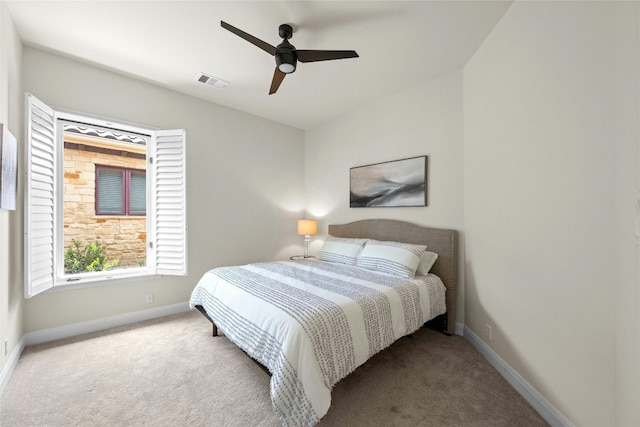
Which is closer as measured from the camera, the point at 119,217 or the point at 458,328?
the point at 458,328

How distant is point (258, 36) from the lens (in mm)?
2262

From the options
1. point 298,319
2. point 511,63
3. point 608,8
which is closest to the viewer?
point 608,8

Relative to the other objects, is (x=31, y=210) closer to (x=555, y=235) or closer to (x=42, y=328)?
(x=42, y=328)

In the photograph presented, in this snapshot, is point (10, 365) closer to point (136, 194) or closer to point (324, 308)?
point (324, 308)

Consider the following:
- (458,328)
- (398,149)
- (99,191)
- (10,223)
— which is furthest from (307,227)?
(99,191)

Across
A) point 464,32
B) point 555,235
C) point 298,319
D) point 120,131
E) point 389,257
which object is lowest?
point 298,319

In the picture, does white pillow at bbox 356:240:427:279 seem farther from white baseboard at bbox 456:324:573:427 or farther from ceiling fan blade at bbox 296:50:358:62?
ceiling fan blade at bbox 296:50:358:62

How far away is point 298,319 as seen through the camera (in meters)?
1.52

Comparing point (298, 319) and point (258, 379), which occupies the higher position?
point (298, 319)

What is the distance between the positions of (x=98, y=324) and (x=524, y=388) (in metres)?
3.96

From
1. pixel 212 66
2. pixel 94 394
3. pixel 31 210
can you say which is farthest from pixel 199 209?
pixel 94 394

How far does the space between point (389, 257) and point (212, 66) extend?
2812 mm

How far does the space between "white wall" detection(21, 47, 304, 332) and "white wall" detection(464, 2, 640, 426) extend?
3.02 metres

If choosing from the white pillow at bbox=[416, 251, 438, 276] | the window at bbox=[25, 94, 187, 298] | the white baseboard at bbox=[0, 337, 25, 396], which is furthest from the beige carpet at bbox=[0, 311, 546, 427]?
the window at bbox=[25, 94, 187, 298]
